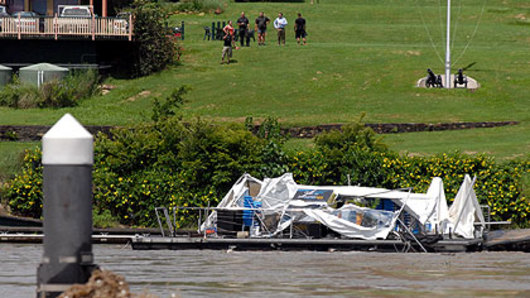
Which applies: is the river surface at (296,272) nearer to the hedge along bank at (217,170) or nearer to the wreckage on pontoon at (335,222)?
the wreckage on pontoon at (335,222)

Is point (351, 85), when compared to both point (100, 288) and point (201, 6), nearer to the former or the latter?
point (201, 6)

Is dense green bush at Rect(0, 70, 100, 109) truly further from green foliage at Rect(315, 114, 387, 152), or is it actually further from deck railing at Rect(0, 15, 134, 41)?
green foliage at Rect(315, 114, 387, 152)

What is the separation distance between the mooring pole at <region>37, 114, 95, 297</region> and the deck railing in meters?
45.5

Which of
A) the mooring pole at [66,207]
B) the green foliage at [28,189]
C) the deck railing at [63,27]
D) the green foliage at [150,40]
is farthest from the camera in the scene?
the green foliage at [150,40]

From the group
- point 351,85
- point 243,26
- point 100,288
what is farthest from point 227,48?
point 100,288

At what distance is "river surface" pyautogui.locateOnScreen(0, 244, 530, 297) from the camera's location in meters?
18.9

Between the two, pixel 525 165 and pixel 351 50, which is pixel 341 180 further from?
pixel 351 50

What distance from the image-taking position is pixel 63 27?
174ft

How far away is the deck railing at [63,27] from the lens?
52688 mm

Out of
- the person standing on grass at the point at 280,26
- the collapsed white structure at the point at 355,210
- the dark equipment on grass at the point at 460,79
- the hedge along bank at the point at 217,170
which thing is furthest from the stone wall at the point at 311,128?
the person standing on grass at the point at 280,26

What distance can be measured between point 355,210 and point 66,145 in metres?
20.8

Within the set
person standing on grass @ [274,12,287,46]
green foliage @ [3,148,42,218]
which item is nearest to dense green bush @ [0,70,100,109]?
person standing on grass @ [274,12,287,46]

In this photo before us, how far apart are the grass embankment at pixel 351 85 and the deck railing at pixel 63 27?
114 inches

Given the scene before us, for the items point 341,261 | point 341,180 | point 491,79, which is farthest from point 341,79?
point 341,261
